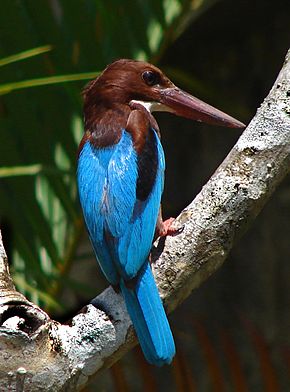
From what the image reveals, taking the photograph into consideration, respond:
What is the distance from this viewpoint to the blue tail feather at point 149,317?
2.54 metres

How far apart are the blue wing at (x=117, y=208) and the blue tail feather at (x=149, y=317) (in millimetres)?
69

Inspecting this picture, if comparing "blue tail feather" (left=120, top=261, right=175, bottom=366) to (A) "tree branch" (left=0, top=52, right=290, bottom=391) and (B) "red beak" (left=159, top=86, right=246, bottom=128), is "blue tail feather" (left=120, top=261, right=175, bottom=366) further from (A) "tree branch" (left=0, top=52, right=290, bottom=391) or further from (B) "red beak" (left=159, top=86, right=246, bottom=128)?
(B) "red beak" (left=159, top=86, right=246, bottom=128)

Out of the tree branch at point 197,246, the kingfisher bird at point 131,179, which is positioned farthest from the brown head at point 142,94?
the tree branch at point 197,246

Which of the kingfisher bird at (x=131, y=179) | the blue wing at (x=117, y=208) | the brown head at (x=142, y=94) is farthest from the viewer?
the brown head at (x=142, y=94)

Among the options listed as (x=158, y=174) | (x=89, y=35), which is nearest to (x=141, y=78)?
(x=158, y=174)

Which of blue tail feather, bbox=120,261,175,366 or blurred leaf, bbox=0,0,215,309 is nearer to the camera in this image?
blue tail feather, bbox=120,261,175,366

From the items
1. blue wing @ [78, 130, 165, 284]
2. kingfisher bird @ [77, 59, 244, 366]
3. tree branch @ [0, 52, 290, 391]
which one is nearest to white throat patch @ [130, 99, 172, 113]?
kingfisher bird @ [77, 59, 244, 366]

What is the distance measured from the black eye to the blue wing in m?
0.33

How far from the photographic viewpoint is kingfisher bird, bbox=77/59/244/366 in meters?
2.62

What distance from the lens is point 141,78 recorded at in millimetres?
3311

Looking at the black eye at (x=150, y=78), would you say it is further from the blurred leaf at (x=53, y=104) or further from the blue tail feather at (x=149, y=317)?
the blue tail feather at (x=149, y=317)

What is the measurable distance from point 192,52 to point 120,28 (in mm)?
1418

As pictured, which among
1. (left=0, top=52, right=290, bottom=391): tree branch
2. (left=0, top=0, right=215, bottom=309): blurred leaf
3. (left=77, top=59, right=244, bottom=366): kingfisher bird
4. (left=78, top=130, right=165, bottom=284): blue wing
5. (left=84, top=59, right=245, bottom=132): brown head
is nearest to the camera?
(left=0, top=52, right=290, bottom=391): tree branch

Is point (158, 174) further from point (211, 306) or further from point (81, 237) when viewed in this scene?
point (211, 306)
